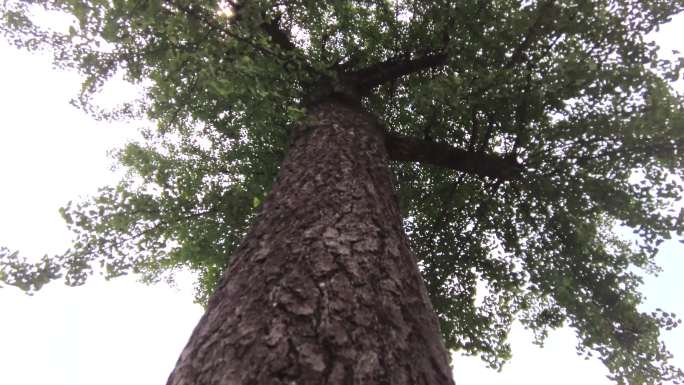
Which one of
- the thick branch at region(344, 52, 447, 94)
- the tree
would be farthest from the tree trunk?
the thick branch at region(344, 52, 447, 94)

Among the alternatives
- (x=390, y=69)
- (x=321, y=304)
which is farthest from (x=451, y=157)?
(x=321, y=304)

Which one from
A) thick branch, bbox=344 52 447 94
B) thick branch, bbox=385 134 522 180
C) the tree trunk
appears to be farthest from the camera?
thick branch, bbox=344 52 447 94

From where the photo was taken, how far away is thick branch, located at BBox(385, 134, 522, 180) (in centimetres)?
629

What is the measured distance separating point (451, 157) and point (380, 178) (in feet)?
A: 9.14

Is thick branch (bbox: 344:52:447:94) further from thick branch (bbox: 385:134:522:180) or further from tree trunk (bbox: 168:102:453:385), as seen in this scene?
tree trunk (bbox: 168:102:453:385)

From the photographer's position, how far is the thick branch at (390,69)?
7.34 metres

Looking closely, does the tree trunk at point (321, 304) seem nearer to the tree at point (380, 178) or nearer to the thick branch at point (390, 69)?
the tree at point (380, 178)

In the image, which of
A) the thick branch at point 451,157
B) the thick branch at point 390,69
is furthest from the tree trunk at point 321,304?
the thick branch at point 390,69

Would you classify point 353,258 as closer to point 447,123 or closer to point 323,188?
point 323,188

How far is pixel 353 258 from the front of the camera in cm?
257

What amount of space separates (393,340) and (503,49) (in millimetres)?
5731

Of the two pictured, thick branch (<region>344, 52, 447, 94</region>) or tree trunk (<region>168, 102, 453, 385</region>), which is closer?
tree trunk (<region>168, 102, 453, 385</region>)

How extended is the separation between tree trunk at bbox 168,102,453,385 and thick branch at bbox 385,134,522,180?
273cm

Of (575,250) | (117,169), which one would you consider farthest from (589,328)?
(117,169)
